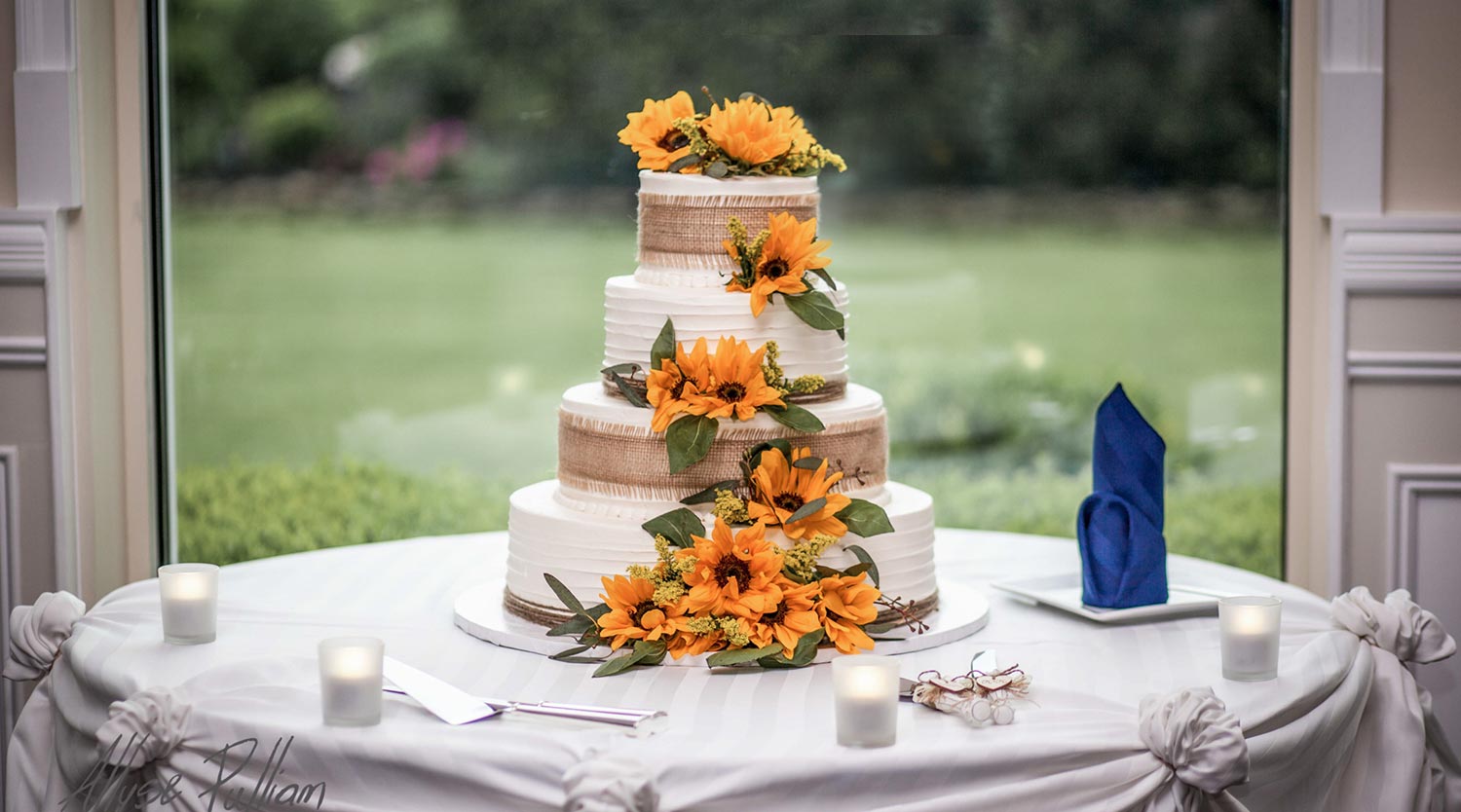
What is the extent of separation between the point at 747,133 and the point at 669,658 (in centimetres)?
75

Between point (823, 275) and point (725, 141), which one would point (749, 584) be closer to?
point (823, 275)

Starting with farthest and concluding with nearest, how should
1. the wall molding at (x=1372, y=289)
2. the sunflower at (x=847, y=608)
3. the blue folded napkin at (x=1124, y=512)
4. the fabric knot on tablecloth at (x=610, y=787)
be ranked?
the wall molding at (x=1372, y=289), the blue folded napkin at (x=1124, y=512), the sunflower at (x=847, y=608), the fabric knot on tablecloth at (x=610, y=787)

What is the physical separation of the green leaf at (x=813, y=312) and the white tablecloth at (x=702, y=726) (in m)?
0.48

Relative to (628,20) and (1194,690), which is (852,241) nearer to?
(628,20)

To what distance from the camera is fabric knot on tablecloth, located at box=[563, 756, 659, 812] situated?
148 cm

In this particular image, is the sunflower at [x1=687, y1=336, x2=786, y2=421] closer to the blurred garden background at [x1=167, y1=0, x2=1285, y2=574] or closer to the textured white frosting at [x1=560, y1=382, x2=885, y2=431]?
the textured white frosting at [x1=560, y1=382, x2=885, y2=431]

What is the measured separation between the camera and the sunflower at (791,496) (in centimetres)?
199

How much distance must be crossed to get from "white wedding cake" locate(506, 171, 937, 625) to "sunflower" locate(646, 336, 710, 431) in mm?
38

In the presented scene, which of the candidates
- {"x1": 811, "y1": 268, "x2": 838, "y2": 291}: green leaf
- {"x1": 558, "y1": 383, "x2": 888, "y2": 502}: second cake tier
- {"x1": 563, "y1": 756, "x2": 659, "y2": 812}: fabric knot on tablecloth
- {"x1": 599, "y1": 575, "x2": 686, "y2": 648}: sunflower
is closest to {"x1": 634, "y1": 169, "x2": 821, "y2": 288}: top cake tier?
{"x1": 811, "y1": 268, "x2": 838, "y2": 291}: green leaf

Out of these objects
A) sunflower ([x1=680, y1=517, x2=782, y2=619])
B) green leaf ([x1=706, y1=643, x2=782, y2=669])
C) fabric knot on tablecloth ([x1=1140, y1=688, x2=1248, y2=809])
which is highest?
sunflower ([x1=680, y1=517, x2=782, y2=619])

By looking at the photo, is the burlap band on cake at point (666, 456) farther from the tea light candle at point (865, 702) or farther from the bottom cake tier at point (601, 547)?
the tea light candle at point (865, 702)

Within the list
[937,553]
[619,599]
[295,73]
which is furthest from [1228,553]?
[295,73]

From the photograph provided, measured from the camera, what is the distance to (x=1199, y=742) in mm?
1625

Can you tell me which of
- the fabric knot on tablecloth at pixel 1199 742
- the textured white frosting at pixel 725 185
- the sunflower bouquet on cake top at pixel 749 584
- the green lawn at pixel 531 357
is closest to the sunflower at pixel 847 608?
the sunflower bouquet on cake top at pixel 749 584
